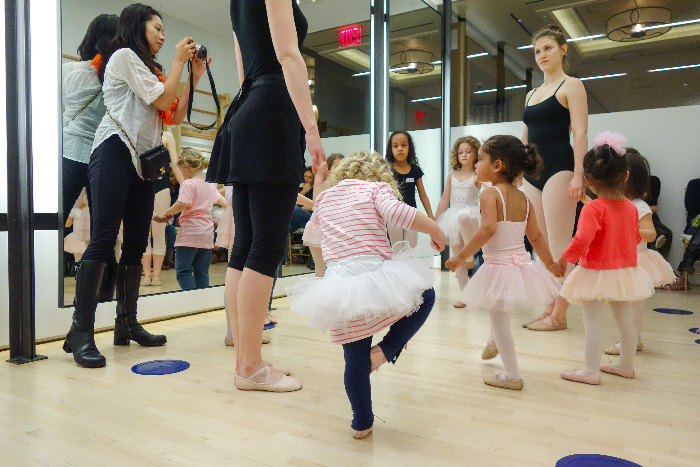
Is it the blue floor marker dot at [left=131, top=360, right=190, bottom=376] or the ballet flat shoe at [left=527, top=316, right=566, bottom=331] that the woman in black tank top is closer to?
the ballet flat shoe at [left=527, top=316, right=566, bottom=331]

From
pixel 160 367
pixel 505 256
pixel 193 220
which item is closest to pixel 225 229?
pixel 193 220

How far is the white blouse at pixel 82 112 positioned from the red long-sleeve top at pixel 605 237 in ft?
7.04

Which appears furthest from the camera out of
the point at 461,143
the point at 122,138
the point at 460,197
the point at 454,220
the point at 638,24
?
the point at 638,24

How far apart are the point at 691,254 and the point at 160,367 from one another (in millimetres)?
4372

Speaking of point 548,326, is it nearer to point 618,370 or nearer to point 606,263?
point 618,370

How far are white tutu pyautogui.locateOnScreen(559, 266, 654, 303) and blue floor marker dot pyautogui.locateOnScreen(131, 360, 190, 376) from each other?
155 centimetres

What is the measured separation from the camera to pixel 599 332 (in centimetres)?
193

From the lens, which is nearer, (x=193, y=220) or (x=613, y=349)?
(x=613, y=349)

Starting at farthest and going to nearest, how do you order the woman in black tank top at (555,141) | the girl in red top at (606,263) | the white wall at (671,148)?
the white wall at (671,148)
the woman in black tank top at (555,141)
the girl in red top at (606,263)

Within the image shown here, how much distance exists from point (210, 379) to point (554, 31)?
2.55m

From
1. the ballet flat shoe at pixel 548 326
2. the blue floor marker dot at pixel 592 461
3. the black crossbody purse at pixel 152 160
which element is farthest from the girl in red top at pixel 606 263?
the black crossbody purse at pixel 152 160

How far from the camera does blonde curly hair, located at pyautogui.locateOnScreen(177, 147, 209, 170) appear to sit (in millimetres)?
3321

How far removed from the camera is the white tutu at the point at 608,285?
6.21 ft

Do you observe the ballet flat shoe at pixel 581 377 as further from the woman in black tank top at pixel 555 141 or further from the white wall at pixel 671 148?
the white wall at pixel 671 148
